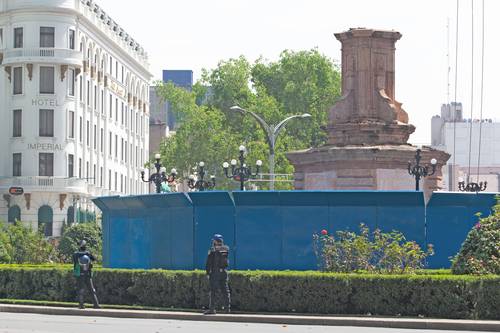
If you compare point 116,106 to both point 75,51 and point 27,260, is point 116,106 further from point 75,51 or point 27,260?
point 27,260

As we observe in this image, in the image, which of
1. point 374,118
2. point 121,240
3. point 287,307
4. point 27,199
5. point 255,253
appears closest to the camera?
point 287,307

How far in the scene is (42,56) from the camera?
294 ft

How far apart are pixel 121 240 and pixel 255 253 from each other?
5.91 metres

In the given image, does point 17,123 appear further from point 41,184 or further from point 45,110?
point 41,184

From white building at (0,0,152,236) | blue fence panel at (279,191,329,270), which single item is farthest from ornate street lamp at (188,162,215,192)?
blue fence panel at (279,191,329,270)

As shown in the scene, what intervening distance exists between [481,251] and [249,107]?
77.7 meters

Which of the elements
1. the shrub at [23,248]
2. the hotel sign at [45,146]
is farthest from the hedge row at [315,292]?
the hotel sign at [45,146]

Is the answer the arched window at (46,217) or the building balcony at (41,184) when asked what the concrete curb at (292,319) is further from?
the arched window at (46,217)

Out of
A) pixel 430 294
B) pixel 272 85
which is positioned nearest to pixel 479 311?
pixel 430 294

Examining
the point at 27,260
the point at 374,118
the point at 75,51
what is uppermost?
the point at 75,51

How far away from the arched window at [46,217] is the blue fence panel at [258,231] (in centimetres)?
5740

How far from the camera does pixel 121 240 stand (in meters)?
39.5

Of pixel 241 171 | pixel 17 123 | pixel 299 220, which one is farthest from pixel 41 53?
pixel 299 220

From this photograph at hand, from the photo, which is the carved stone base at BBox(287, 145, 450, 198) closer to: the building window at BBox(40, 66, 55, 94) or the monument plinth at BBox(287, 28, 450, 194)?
the monument plinth at BBox(287, 28, 450, 194)
